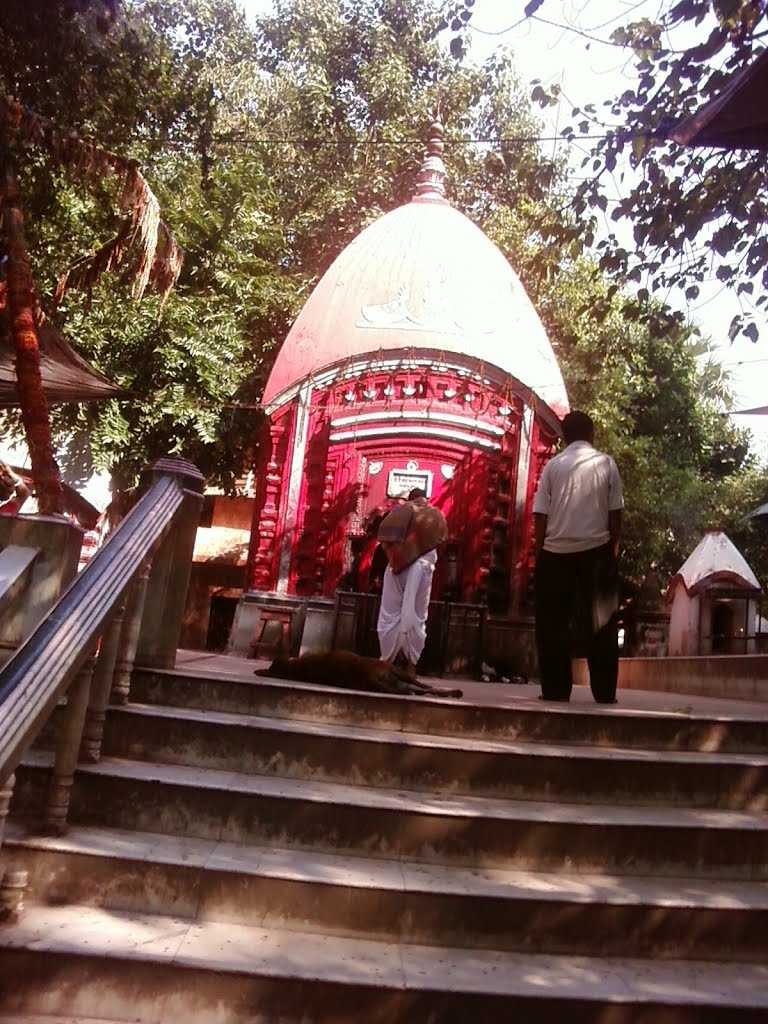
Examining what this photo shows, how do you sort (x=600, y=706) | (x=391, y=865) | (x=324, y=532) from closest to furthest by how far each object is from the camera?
(x=391, y=865) < (x=600, y=706) < (x=324, y=532)

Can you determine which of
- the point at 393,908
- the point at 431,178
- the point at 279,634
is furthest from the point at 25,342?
the point at 431,178

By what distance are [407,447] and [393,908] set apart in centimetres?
910

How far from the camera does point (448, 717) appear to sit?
14.6ft

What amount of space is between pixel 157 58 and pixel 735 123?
330 inches

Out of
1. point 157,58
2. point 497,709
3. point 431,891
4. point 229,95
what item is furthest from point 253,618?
point 229,95

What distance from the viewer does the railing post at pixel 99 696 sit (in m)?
3.76

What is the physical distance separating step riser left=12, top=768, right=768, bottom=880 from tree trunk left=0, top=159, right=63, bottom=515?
5864mm

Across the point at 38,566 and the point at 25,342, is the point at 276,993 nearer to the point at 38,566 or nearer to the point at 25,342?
the point at 38,566

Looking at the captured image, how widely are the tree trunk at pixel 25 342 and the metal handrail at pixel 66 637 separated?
5075mm

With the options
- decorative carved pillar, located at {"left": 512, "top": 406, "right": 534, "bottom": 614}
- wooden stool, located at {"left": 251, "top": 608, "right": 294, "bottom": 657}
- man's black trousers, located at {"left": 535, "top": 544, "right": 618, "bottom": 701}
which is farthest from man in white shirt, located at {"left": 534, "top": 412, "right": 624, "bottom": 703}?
decorative carved pillar, located at {"left": 512, "top": 406, "right": 534, "bottom": 614}

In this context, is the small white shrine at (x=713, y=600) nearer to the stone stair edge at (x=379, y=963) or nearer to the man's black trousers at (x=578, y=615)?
the man's black trousers at (x=578, y=615)

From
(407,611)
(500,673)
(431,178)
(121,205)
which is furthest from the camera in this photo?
(431,178)

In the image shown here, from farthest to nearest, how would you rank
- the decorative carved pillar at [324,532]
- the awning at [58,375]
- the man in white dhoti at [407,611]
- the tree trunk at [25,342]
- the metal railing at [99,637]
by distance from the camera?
the decorative carved pillar at [324,532], the awning at [58,375], the tree trunk at [25,342], the man in white dhoti at [407,611], the metal railing at [99,637]

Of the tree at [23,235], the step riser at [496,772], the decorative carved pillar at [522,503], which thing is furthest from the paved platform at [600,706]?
the decorative carved pillar at [522,503]
